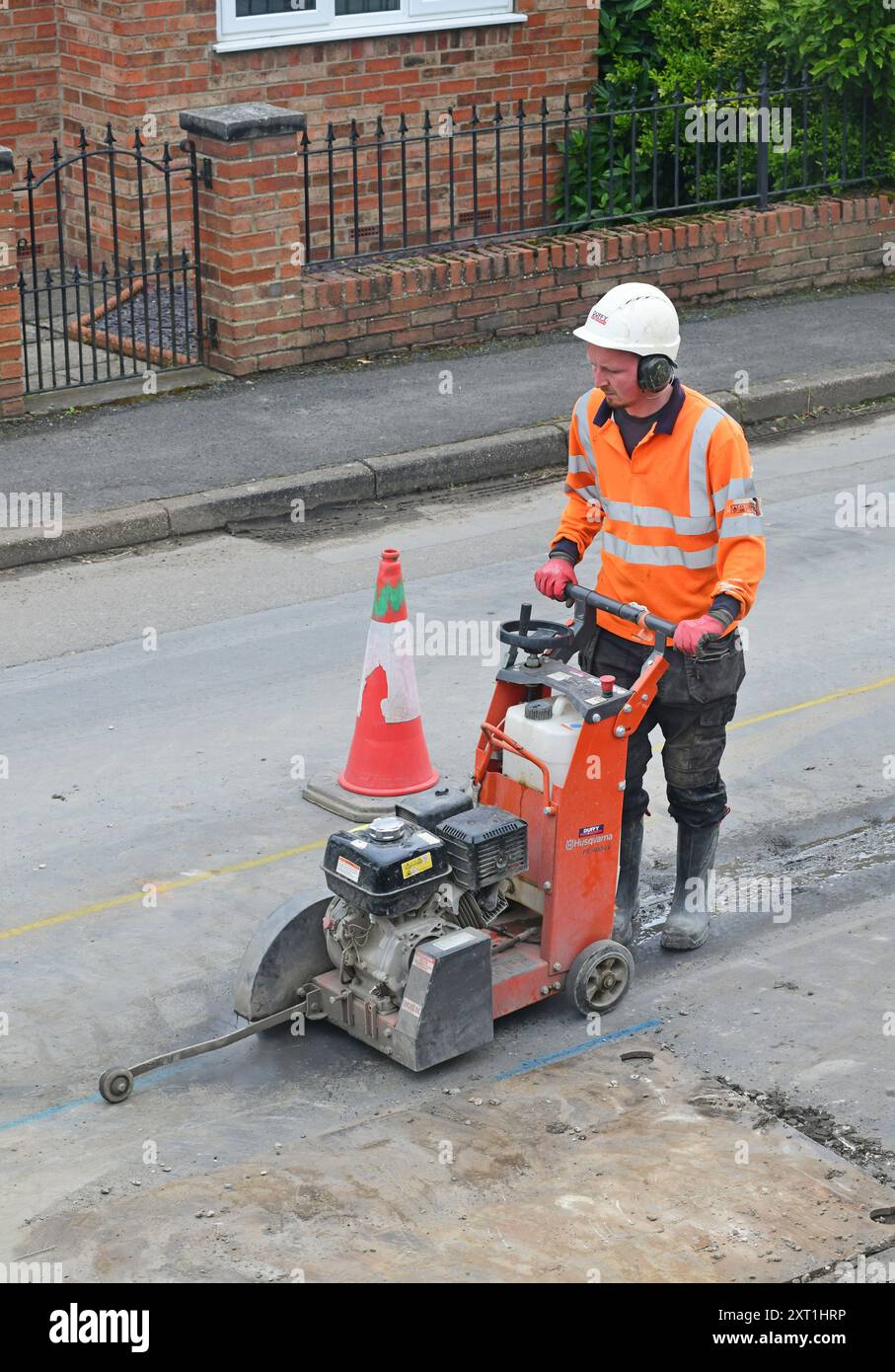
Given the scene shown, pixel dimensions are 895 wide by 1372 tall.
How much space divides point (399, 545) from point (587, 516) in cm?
399

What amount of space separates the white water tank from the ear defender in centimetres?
92

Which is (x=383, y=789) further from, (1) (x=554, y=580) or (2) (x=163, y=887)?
(1) (x=554, y=580)

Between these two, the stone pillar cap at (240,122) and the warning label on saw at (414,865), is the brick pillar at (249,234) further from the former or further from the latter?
the warning label on saw at (414,865)

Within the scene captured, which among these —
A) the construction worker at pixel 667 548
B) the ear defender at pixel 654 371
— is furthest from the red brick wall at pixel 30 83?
the ear defender at pixel 654 371

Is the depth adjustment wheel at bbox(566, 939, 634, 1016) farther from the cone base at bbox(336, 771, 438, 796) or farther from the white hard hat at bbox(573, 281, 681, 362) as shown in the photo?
the white hard hat at bbox(573, 281, 681, 362)

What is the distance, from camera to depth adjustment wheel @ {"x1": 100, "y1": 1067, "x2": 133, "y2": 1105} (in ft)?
18.2

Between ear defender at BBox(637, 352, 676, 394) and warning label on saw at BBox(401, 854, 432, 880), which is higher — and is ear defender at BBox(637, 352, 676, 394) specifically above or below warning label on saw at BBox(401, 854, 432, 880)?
A: above

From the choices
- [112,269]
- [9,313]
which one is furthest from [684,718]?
[112,269]

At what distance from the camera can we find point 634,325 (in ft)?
18.8

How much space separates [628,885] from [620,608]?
101 cm

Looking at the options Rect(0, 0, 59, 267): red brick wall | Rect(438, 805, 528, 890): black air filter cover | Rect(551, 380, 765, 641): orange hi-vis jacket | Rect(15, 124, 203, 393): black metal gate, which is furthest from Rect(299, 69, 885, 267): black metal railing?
Rect(438, 805, 528, 890): black air filter cover

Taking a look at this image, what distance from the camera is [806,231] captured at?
46.8 ft

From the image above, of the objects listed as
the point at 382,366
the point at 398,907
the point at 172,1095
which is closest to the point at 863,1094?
the point at 398,907
